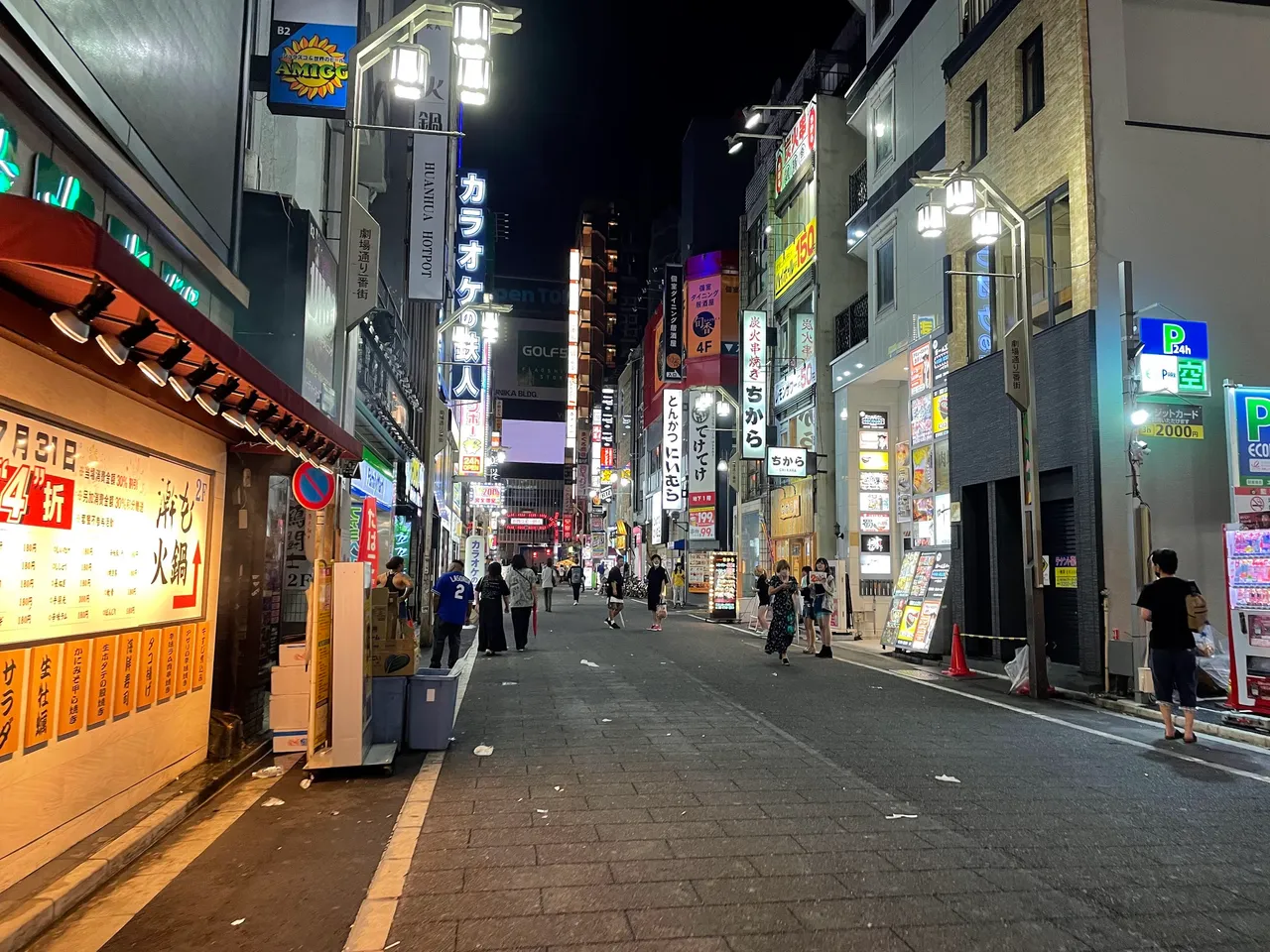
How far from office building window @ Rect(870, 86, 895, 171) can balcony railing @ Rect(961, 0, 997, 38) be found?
3.86 metres

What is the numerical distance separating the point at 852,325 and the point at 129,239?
21706 mm

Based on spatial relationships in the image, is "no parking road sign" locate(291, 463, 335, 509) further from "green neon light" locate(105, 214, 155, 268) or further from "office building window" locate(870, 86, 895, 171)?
"office building window" locate(870, 86, 895, 171)

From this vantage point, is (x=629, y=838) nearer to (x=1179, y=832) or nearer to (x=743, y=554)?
(x=1179, y=832)

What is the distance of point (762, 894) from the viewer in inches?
181

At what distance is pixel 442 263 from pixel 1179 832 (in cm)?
1735

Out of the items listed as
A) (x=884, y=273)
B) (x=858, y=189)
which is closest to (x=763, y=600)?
(x=884, y=273)

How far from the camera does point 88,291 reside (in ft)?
13.0

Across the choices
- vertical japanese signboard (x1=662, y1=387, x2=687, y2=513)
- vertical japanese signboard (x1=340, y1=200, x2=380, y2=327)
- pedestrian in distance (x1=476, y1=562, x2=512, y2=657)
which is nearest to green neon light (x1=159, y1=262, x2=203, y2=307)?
vertical japanese signboard (x1=340, y1=200, x2=380, y2=327)

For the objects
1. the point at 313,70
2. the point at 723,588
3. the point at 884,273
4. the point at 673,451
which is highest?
the point at 884,273

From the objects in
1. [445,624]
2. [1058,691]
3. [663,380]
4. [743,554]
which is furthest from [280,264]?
[663,380]

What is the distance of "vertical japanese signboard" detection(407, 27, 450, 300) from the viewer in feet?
62.3

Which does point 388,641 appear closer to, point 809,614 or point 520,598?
point 520,598

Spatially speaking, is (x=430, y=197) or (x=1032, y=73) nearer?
(x=1032, y=73)

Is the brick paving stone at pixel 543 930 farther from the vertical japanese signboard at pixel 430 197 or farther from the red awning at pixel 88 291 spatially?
the vertical japanese signboard at pixel 430 197
